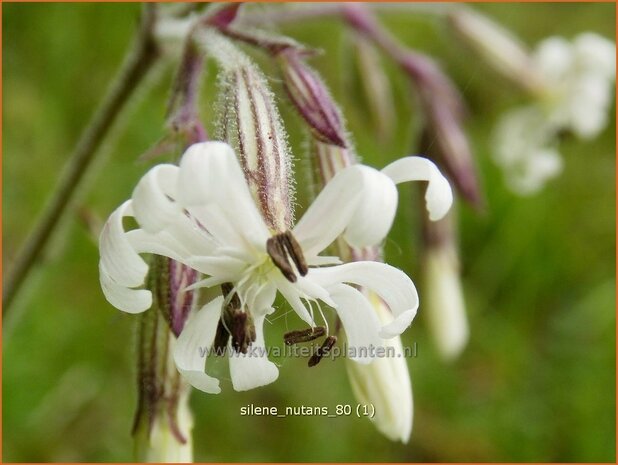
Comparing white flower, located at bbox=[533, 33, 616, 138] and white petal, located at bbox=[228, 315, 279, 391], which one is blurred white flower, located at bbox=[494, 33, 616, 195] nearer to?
white flower, located at bbox=[533, 33, 616, 138]

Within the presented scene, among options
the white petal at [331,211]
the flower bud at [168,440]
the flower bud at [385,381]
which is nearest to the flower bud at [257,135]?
the white petal at [331,211]

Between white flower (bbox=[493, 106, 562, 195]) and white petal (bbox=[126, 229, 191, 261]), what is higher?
white flower (bbox=[493, 106, 562, 195])

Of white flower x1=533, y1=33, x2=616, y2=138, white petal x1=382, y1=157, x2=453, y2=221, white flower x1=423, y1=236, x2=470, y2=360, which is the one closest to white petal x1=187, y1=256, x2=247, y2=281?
white petal x1=382, y1=157, x2=453, y2=221

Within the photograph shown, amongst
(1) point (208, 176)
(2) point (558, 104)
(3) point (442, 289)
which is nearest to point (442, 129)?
(3) point (442, 289)

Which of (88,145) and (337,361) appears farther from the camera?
(337,361)

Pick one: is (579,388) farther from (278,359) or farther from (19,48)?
(19,48)

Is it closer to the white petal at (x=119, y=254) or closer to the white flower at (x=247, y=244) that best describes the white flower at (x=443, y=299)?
the white flower at (x=247, y=244)

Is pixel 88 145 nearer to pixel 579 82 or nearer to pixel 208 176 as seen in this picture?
pixel 208 176
